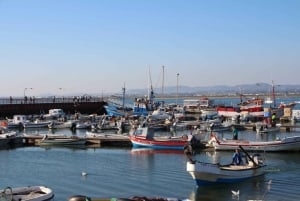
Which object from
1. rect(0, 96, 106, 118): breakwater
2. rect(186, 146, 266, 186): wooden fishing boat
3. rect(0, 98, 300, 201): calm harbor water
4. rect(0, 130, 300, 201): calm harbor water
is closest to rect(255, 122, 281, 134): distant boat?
rect(0, 98, 300, 201): calm harbor water

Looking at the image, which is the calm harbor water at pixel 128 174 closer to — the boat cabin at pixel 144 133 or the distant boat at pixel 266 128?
the boat cabin at pixel 144 133

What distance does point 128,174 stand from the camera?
30.0 m

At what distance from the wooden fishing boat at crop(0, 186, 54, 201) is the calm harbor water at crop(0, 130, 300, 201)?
1.92m

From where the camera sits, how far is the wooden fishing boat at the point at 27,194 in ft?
66.8

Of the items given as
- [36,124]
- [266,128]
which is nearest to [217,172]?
[266,128]

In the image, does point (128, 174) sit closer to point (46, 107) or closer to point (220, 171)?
point (220, 171)

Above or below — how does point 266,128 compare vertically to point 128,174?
above

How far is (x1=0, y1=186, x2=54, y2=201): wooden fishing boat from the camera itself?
20359 millimetres

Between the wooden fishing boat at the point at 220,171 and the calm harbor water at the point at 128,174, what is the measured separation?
1.12 ft

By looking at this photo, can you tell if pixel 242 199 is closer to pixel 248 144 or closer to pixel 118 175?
pixel 118 175

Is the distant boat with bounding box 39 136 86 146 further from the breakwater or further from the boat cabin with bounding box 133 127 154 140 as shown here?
the breakwater

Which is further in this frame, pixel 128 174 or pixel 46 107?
pixel 46 107

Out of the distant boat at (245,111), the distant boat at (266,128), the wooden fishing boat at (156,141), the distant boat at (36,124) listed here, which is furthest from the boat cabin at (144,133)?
the distant boat at (245,111)

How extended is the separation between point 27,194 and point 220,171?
964cm
